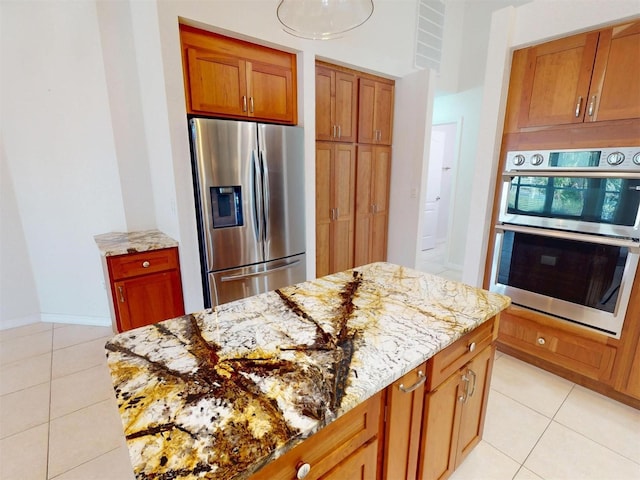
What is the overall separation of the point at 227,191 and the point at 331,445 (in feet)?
5.87

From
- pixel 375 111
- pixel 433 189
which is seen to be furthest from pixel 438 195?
pixel 375 111

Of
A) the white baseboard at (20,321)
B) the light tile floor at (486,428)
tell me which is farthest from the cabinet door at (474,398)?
the white baseboard at (20,321)

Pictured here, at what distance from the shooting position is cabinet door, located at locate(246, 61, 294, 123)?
2.34 meters

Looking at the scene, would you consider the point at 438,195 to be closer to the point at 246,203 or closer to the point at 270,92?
the point at 270,92

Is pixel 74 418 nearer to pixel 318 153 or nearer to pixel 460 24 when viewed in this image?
pixel 318 153

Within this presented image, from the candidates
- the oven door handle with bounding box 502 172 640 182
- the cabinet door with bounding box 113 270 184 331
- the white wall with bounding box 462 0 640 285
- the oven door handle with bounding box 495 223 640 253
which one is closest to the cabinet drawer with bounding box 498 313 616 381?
the white wall with bounding box 462 0 640 285

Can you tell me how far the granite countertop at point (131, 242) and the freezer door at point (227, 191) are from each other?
0.36m

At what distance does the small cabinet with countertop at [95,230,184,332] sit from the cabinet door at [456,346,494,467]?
79.6 inches

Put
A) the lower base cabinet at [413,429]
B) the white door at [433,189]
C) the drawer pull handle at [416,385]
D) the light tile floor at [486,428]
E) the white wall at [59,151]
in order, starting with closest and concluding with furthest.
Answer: the lower base cabinet at [413,429] < the drawer pull handle at [416,385] < the light tile floor at [486,428] < the white wall at [59,151] < the white door at [433,189]

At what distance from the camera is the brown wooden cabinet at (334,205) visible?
116 inches

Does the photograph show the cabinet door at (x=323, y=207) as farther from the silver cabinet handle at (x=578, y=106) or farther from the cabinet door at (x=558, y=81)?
the silver cabinet handle at (x=578, y=106)

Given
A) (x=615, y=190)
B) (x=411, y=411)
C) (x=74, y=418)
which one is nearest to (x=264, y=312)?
(x=411, y=411)

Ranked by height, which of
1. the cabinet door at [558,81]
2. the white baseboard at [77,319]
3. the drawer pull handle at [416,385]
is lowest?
the white baseboard at [77,319]

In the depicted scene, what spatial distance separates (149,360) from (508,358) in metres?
2.52
